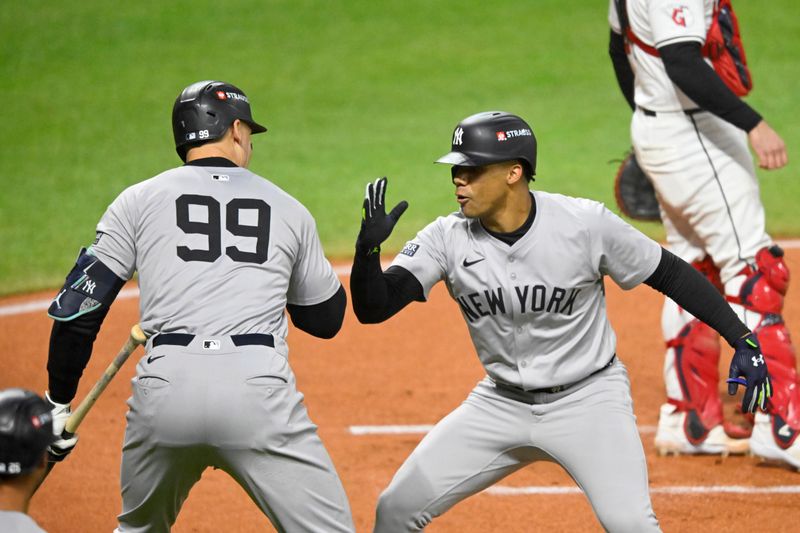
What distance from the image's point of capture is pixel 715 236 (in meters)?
6.46

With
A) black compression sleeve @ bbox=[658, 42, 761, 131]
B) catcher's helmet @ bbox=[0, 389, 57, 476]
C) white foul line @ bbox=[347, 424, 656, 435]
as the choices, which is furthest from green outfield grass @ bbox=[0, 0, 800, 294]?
catcher's helmet @ bbox=[0, 389, 57, 476]

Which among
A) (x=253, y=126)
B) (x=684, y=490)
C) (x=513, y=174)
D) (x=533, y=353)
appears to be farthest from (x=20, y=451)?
(x=684, y=490)

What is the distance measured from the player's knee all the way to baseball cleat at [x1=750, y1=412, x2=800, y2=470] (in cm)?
231

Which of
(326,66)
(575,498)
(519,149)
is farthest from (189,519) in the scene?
(326,66)

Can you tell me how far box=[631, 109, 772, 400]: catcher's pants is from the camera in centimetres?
641

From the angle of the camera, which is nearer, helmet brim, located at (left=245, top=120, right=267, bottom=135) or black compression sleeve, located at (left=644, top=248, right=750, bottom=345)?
helmet brim, located at (left=245, top=120, right=267, bottom=135)

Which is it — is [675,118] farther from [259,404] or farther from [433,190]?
[433,190]

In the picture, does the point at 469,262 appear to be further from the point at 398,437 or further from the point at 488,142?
the point at 398,437

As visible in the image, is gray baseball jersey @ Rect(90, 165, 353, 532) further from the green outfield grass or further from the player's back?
the green outfield grass

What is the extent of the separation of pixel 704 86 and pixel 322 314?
2.60 meters

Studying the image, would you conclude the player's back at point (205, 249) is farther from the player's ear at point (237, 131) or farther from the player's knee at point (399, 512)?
the player's knee at point (399, 512)

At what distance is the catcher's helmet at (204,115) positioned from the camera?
174 inches

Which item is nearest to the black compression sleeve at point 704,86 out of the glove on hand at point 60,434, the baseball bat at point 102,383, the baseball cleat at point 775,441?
the baseball cleat at point 775,441

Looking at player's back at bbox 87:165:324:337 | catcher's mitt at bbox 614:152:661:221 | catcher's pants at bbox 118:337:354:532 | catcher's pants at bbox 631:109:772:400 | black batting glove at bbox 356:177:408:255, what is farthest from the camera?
catcher's mitt at bbox 614:152:661:221
